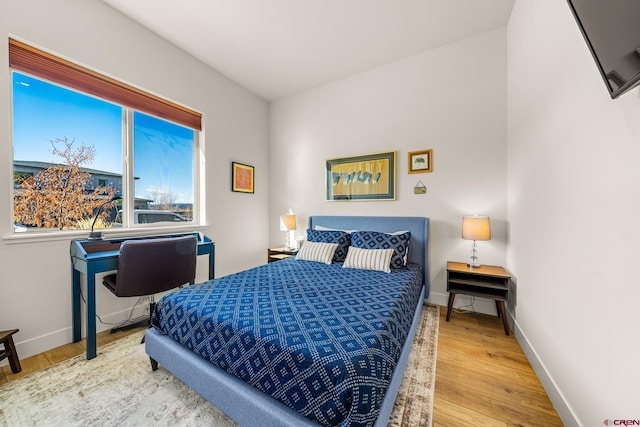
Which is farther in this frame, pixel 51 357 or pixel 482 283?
pixel 482 283

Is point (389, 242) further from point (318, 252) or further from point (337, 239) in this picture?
point (318, 252)

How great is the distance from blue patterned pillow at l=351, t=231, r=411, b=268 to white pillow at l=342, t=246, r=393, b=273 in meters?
0.10

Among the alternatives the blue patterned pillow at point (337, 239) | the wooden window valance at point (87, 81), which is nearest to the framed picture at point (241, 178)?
the wooden window valance at point (87, 81)

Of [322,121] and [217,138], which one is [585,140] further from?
[217,138]

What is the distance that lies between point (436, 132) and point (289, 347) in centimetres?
282

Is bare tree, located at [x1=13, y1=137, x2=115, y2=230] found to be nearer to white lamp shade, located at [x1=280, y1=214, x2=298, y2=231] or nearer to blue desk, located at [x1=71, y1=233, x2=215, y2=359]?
blue desk, located at [x1=71, y1=233, x2=215, y2=359]

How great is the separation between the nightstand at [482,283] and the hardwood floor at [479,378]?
0.30 meters

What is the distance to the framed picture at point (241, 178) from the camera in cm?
350

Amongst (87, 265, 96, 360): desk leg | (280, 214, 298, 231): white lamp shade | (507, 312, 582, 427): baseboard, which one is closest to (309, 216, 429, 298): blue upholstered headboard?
(280, 214, 298, 231): white lamp shade

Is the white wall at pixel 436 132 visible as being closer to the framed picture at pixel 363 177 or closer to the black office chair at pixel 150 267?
the framed picture at pixel 363 177

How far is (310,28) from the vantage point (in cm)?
249

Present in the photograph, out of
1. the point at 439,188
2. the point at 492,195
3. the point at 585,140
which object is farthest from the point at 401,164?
the point at 585,140

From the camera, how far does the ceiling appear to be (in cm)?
221

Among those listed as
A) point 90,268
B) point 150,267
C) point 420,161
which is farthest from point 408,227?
point 90,268
